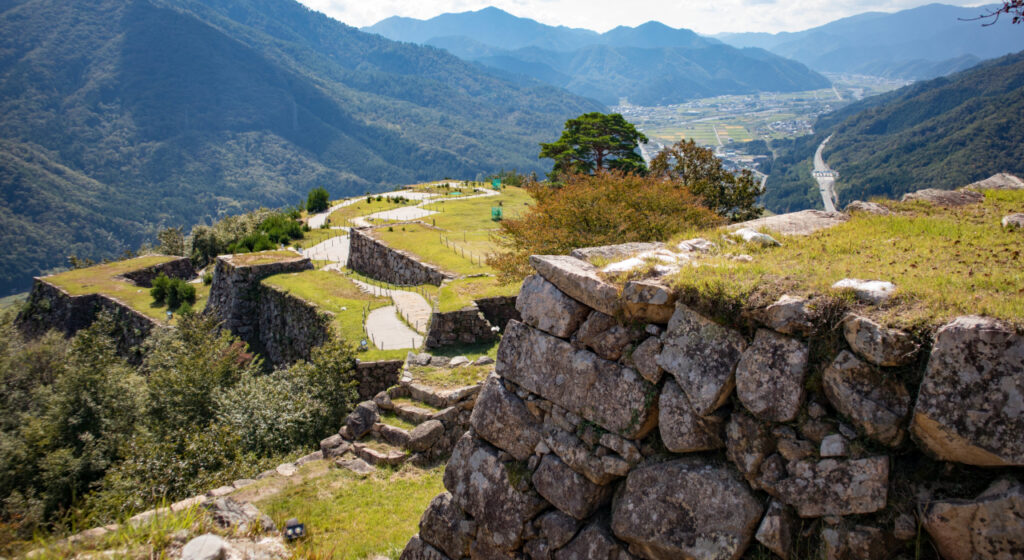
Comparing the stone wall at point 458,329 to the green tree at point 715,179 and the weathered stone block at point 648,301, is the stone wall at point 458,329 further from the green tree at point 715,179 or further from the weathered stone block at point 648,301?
the weathered stone block at point 648,301

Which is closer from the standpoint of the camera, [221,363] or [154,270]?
[221,363]

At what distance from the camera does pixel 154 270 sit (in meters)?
38.2

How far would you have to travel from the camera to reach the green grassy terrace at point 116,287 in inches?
1224

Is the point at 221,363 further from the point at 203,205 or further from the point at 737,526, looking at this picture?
the point at 203,205

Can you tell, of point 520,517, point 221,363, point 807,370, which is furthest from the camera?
point 221,363

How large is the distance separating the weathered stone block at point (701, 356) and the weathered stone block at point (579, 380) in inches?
14.5

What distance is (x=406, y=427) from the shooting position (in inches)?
466

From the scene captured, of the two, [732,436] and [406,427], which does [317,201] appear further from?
[732,436]

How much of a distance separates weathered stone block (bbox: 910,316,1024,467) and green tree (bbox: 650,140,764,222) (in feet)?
68.1

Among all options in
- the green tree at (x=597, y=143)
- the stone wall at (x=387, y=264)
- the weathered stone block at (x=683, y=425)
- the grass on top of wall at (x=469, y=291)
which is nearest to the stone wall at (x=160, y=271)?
the stone wall at (x=387, y=264)

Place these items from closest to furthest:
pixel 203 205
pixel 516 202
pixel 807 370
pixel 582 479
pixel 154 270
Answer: pixel 807 370 < pixel 582 479 < pixel 154 270 < pixel 516 202 < pixel 203 205

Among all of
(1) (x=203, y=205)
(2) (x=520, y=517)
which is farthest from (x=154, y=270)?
(1) (x=203, y=205)

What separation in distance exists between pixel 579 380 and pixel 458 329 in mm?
11515

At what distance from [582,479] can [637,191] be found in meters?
13.1
